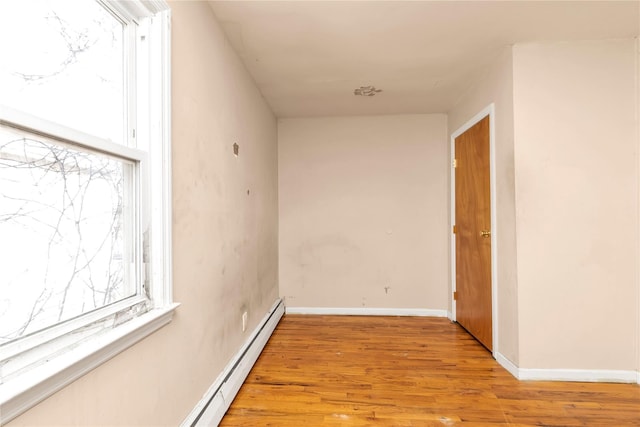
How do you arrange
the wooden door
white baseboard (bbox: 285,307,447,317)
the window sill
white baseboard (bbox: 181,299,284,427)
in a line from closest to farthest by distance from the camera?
the window sill → white baseboard (bbox: 181,299,284,427) → the wooden door → white baseboard (bbox: 285,307,447,317)

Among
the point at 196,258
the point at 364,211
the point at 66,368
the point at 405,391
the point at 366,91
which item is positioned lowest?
the point at 405,391

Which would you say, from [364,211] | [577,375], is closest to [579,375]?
[577,375]

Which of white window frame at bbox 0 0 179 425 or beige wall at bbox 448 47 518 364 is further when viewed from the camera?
beige wall at bbox 448 47 518 364

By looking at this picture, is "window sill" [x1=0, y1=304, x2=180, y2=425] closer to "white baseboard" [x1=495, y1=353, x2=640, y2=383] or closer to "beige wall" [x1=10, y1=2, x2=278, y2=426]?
"beige wall" [x1=10, y1=2, x2=278, y2=426]

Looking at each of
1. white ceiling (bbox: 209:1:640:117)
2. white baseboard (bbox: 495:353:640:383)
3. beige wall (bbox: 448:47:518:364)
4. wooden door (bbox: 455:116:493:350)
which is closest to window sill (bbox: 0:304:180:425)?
white ceiling (bbox: 209:1:640:117)

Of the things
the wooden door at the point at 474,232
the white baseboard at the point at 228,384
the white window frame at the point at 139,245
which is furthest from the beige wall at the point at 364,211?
the white window frame at the point at 139,245

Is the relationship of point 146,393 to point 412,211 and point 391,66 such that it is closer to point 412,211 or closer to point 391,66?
point 391,66

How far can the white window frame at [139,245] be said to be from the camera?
0.75m

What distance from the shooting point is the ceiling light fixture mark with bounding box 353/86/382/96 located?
9.54 ft

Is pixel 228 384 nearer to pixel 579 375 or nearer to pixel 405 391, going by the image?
pixel 405 391

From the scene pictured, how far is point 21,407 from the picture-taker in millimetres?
699

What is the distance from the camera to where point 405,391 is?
2.05 metres

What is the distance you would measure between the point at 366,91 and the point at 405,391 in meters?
2.48

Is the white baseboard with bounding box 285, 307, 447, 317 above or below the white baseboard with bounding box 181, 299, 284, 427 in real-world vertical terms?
below
